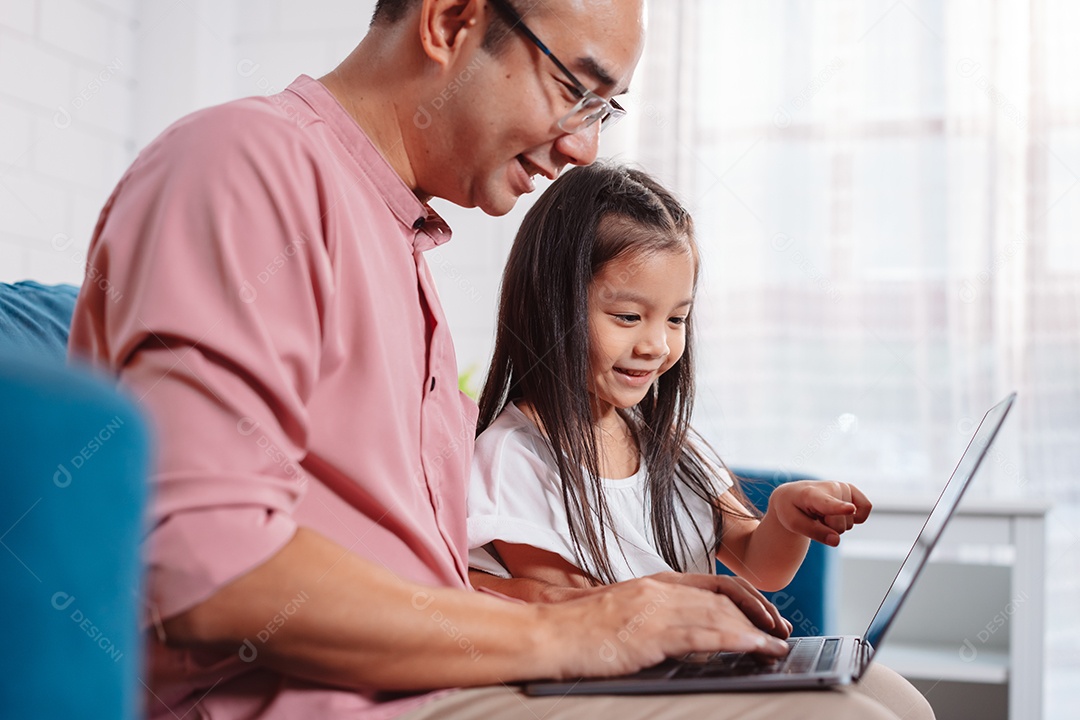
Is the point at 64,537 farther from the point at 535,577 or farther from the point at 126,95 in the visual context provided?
the point at 126,95

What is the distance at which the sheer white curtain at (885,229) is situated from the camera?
2.61 meters

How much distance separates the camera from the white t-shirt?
120cm

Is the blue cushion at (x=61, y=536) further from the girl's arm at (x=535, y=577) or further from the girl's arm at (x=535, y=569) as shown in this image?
the girl's arm at (x=535, y=569)

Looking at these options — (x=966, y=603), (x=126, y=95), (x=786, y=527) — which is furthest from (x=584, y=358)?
(x=126, y=95)

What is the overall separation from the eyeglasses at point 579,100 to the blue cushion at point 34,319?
0.67m

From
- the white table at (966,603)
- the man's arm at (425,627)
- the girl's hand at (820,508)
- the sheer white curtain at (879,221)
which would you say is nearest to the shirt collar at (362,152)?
the man's arm at (425,627)

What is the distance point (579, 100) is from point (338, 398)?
394 millimetres

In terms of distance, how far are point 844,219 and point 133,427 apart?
2516 millimetres

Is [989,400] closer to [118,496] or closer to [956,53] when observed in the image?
[956,53]

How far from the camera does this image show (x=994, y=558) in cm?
254

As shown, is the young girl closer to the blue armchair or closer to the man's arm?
the man's arm

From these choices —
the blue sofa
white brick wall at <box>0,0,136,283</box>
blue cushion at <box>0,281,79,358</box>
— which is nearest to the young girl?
blue cushion at <box>0,281,79,358</box>

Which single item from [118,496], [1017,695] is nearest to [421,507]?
[118,496]

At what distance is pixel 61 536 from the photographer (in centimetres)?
49
